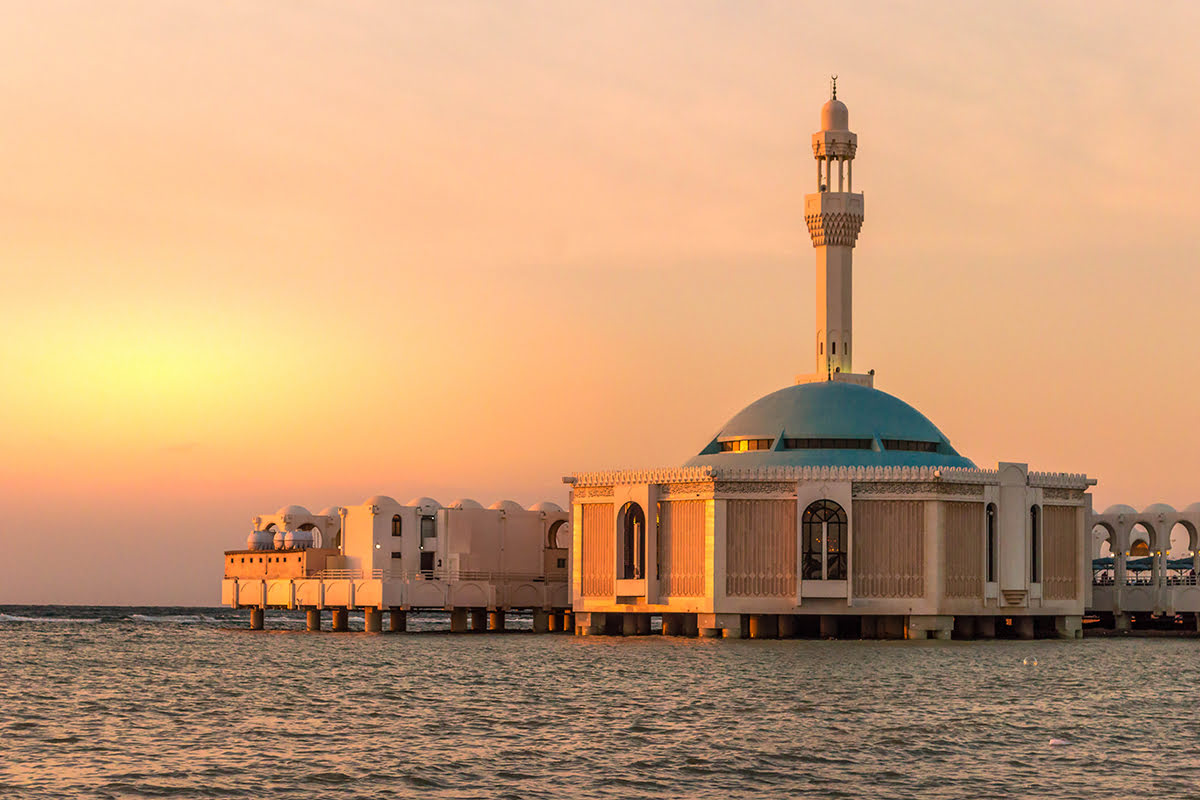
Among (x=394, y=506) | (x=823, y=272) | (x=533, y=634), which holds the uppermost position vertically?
(x=823, y=272)

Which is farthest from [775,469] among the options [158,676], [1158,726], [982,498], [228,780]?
[228,780]

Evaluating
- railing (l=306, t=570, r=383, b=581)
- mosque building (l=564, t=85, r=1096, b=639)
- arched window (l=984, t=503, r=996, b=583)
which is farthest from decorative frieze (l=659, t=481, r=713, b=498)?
railing (l=306, t=570, r=383, b=581)

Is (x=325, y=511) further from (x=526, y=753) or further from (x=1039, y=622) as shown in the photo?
(x=526, y=753)

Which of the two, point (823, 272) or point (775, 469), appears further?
point (823, 272)

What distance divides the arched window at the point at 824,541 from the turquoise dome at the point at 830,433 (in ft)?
21.7

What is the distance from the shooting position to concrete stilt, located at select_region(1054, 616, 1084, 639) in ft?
409

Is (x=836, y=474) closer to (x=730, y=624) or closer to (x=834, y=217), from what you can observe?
(x=730, y=624)

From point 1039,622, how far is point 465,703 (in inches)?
2954

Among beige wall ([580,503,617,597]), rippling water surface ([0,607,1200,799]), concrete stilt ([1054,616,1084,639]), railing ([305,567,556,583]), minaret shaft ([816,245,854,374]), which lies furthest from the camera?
minaret shaft ([816,245,854,374])

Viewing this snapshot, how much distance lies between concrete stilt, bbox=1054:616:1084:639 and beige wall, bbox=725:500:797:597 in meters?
22.4

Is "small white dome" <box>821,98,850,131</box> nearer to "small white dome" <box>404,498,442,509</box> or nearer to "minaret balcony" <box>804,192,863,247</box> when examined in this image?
"minaret balcony" <box>804,192,863,247</box>

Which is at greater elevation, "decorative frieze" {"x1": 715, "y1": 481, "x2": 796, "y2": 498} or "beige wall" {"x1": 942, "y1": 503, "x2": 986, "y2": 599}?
"decorative frieze" {"x1": 715, "y1": 481, "x2": 796, "y2": 498}

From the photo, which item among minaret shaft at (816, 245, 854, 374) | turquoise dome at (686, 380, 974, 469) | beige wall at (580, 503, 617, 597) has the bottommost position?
beige wall at (580, 503, 617, 597)

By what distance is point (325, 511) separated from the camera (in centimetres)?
15988
